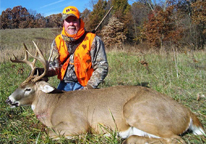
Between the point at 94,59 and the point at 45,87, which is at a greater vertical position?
the point at 94,59

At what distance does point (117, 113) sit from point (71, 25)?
2.15m

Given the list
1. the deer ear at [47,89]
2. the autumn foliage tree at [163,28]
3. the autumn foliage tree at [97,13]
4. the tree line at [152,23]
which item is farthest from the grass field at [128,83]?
the autumn foliage tree at [97,13]

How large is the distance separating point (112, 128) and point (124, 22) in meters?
25.9

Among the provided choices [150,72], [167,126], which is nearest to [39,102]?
[167,126]

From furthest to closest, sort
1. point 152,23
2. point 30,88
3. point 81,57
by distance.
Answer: point 152,23
point 81,57
point 30,88

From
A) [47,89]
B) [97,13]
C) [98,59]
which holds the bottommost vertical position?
[47,89]

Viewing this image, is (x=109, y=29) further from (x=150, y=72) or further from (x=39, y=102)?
(x=39, y=102)

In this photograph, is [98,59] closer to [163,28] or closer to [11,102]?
[11,102]

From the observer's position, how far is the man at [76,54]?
150 inches

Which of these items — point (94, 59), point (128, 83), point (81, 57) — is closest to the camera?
point (81, 57)

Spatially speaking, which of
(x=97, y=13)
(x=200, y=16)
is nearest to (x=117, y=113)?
(x=200, y=16)

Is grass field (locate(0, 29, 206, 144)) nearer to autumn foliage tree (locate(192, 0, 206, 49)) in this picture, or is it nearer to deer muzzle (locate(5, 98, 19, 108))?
deer muzzle (locate(5, 98, 19, 108))

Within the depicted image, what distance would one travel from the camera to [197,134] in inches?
99.0

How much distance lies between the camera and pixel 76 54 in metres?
3.85
